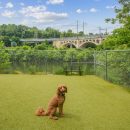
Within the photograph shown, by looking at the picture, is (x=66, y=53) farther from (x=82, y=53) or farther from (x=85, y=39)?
(x=85, y=39)

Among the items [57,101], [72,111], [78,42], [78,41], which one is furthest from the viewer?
[78,42]

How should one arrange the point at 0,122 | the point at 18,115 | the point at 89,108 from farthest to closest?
1. the point at 89,108
2. the point at 18,115
3. the point at 0,122

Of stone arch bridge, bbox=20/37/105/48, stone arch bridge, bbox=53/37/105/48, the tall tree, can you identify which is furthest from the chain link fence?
stone arch bridge, bbox=53/37/105/48

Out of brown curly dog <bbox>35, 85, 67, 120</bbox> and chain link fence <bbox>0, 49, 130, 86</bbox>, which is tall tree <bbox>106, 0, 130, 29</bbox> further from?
brown curly dog <bbox>35, 85, 67, 120</bbox>

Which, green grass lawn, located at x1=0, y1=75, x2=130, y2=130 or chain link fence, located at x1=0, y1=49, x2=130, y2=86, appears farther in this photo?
chain link fence, located at x1=0, y1=49, x2=130, y2=86

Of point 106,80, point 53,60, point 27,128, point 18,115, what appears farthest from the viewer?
point 53,60

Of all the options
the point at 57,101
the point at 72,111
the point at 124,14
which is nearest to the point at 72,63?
the point at 124,14

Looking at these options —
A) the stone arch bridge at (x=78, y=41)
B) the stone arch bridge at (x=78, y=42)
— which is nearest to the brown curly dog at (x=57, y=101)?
the stone arch bridge at (x=78, y=41)

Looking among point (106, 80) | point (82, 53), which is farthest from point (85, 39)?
point (106, 80)

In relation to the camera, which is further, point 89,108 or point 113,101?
point 113,101

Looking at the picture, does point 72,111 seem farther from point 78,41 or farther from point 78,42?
point 78,42

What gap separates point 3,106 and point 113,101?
128 inches

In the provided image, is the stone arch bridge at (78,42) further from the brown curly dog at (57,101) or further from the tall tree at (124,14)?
the brown curly dog at (57,101)

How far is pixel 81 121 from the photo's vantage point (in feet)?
24.3
